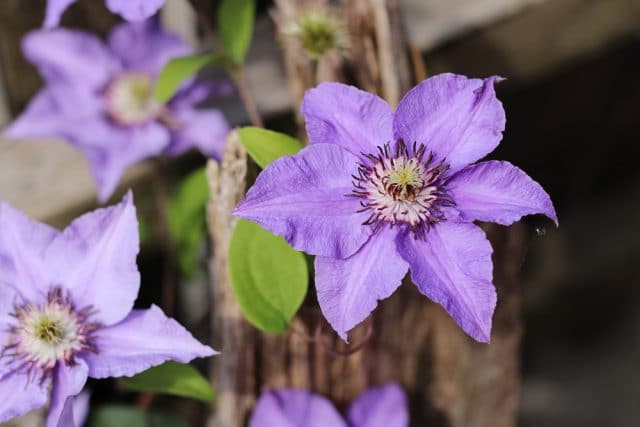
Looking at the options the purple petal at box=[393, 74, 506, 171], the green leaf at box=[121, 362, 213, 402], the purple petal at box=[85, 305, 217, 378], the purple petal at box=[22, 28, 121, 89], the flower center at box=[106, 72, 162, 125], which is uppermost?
the purple petal at box=[22, 28, 121, 89]

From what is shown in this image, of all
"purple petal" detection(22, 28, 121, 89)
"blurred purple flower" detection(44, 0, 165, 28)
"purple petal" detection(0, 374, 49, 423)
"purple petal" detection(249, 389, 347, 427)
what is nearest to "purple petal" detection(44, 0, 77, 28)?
"blurred purple flower" detection(44, 0, 165, 28)

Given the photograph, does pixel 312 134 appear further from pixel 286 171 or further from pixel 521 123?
pixel 521 123

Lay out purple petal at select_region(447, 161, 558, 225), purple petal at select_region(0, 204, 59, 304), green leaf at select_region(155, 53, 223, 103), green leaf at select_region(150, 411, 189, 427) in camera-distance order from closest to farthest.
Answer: purple petal at select_region(447, 161, 558, 225) < purple petal at select_region(0, 204, 59, 304) < green leaf at select_region(155, 53, 223, 103) < green leaf at select_region(150, 411, 189, 427)

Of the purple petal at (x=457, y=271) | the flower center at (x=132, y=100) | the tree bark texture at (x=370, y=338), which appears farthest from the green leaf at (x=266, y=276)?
the flower center at (x=132, y=100)

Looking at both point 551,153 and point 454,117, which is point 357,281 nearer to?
point 454,117

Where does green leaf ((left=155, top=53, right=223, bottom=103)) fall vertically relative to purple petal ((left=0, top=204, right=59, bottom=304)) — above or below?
above

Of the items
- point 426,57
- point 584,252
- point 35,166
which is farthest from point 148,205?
point 584,252

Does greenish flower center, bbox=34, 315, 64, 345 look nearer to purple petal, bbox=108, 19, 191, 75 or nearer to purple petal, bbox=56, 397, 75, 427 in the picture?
purple petal, bbox=56, 397, 75, 427
